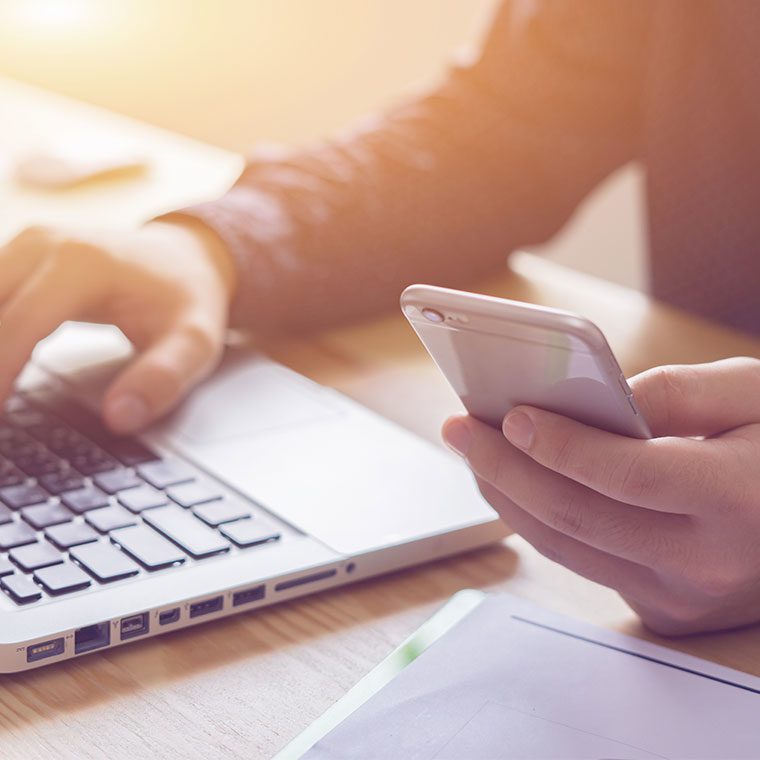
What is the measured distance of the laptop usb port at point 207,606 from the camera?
460 millimetres

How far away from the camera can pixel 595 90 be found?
938 mm

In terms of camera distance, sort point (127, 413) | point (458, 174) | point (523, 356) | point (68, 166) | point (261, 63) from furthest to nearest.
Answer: point (261, 63)
point (68, 166)
point (458, 174)
point (127, 413)
point (523, 356)

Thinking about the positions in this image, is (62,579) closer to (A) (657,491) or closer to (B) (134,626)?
(B) (134,626)

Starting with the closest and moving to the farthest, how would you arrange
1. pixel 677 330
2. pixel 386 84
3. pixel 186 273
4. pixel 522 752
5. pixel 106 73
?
pixel 522 752 < pixel 186 273 < pixel 677 330 < pixel 386 84 < pixel 106 73

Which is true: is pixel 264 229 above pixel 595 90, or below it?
below

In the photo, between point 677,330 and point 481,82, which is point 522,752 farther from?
point 481,82

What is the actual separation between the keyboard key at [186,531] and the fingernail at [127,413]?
10cm

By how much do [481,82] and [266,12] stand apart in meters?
1.36

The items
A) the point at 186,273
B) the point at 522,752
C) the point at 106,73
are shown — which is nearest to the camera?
the point at 522,752

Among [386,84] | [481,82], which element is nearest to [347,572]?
[481,82]

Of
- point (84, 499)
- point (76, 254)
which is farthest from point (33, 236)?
point (84, 499)

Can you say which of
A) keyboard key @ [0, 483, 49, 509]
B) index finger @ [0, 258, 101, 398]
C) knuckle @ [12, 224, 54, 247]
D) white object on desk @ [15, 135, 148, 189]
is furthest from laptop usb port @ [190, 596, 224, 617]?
white object on desk @ [15, 135, 148, 189]

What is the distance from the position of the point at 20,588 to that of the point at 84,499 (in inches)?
3.3

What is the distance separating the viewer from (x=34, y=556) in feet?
1.52
